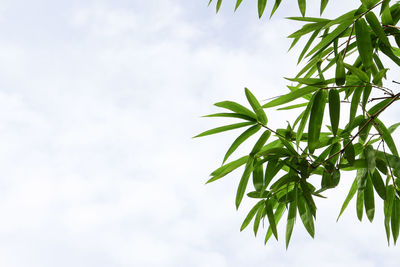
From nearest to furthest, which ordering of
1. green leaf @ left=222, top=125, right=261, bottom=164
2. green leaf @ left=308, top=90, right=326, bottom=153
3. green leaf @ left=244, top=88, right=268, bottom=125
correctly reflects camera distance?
green leaf @ left=308, top=90, right=326, bottom=153, green leaf @ left=244, top=88, right=268, bottom=125, green leaf @ left=222, top=125, right=261, bottom=164

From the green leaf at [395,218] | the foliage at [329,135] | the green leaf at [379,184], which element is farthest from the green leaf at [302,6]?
the green leaf at [395,218]

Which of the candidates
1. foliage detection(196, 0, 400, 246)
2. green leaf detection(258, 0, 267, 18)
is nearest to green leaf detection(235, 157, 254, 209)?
foliage detection(196, 0, 400, 246)

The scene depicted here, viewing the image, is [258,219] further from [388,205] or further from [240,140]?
[388,205]

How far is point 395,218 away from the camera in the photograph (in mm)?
1696

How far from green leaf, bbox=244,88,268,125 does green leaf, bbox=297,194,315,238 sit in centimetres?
31

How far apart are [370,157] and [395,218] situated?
0.31m

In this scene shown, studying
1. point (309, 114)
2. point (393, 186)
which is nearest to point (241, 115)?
point (309, 114)

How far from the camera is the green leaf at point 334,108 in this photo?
1.39 metres

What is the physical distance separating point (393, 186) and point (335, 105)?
476 millimetres

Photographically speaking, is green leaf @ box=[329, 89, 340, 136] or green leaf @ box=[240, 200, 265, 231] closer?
green leaf @ box=[329, 89, 340, 136]

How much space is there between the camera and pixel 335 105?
4.57 ft

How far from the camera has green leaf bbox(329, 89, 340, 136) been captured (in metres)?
1.39

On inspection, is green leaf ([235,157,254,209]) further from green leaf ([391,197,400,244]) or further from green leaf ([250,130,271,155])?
green leaf ([391,197,400,244])

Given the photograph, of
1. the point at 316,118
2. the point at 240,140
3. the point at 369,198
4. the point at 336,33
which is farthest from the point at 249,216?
the point at 336,33
